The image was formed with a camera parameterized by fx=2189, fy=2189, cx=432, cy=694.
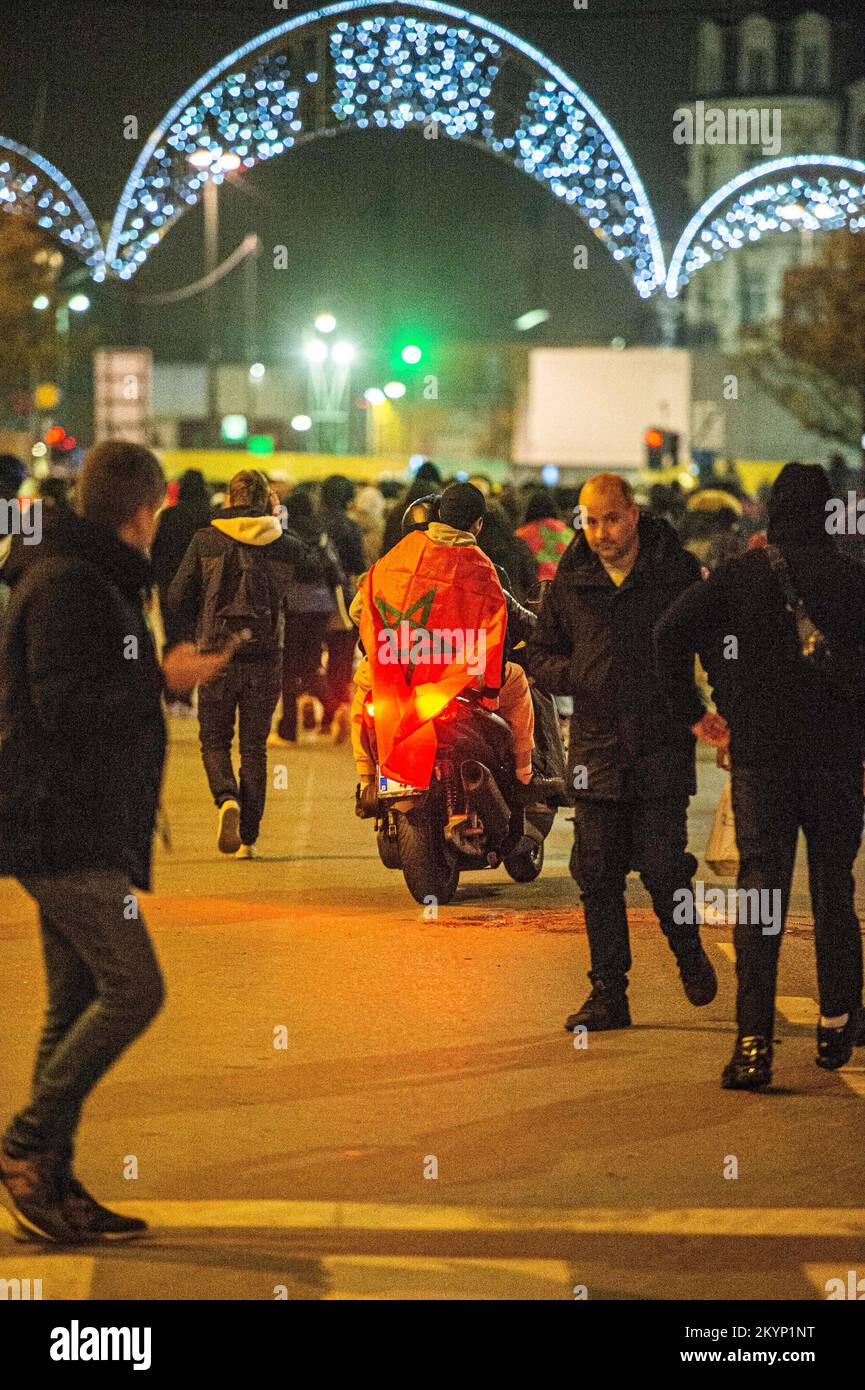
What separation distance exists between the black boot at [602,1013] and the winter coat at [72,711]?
8.27 feet

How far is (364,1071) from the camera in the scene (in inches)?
263

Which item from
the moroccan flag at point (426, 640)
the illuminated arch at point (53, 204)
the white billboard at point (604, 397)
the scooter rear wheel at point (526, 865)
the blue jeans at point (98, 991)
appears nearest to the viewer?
the blue jeans at point (98, 991)

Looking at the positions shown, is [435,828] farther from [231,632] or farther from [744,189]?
[744,189]

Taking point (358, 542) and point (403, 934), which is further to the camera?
point (358, 542)

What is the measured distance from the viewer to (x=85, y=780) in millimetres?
5016

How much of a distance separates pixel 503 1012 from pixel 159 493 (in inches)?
115

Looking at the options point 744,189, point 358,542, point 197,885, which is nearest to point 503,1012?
point 197,885

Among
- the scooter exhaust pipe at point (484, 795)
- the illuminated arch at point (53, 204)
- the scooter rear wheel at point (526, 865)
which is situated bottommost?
the scooter rear wheel at point (526, 865)

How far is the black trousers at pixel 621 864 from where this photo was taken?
7.16 m

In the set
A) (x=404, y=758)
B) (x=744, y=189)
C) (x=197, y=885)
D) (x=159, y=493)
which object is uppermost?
(x=744, y=189)

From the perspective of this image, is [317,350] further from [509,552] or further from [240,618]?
[240,618]

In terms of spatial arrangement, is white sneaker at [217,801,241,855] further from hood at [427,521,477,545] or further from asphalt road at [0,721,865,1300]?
hood at [427,521,477,545]

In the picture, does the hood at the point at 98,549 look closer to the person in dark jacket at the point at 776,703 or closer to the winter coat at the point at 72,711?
the winter coat at the point at 72,711

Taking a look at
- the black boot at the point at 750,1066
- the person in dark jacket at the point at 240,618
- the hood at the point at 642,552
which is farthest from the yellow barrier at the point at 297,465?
the black boot at the point at 750,1066
